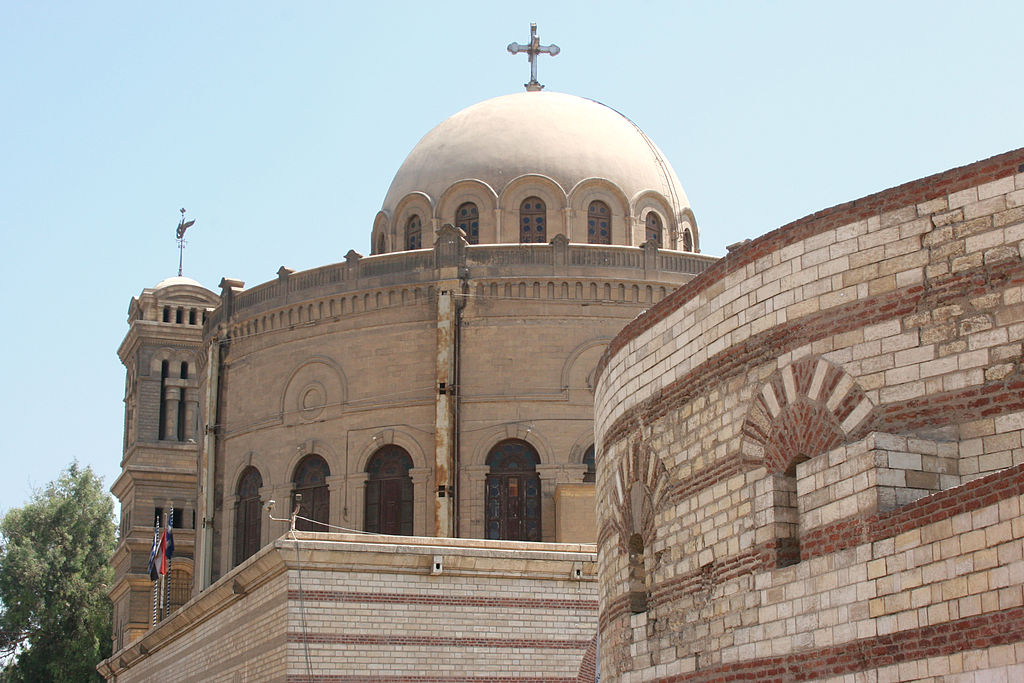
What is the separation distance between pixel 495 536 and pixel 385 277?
607cm

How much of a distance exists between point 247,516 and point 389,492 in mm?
4064

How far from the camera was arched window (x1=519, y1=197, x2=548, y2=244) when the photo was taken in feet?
118

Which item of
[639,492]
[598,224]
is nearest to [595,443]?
[639,492]

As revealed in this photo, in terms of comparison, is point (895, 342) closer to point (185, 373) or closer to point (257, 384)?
point (257, 384)

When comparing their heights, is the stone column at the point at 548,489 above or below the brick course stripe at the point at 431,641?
above

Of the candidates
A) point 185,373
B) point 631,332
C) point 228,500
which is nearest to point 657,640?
point 631,332

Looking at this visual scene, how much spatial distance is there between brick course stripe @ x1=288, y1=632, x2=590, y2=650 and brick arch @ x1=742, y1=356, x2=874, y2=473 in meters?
11.7

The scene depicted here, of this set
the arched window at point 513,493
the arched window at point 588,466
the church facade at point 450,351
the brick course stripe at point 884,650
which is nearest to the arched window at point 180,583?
the church facade at point 450,351

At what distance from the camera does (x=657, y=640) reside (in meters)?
14.3

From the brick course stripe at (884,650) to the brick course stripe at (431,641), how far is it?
11.0 meters

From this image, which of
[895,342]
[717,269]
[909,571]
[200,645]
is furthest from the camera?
[200,645]

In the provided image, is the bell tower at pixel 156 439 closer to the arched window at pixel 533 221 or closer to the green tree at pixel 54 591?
the green tree at pixel 54 591

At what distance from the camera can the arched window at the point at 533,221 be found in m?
36.1

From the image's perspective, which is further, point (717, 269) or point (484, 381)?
point (484, 381)
